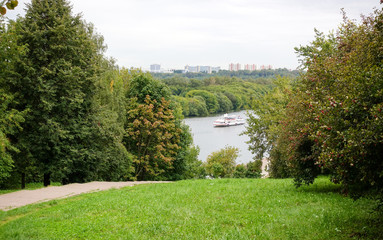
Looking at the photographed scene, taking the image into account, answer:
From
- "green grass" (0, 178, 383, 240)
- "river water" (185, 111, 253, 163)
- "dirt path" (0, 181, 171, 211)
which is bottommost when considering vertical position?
"river water" (185, 111, 253, 163)

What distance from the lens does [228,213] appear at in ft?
30.2

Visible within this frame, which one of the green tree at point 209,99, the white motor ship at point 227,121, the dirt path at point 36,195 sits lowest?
the white motor ship at point 227,121

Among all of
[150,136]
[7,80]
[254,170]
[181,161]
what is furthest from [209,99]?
[7,80]

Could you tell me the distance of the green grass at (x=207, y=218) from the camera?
24.0 ft

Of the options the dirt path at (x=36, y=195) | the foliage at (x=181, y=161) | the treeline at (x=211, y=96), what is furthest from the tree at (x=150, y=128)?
the treeline at (x=211, y=96)

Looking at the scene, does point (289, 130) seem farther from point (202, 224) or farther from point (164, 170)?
point (164, 170)

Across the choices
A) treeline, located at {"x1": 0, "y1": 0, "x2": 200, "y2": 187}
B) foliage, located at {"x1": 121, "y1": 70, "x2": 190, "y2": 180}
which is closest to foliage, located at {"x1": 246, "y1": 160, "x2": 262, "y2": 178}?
foliage, located at {"x1": 121, "y1": 70, "x2": 190, "y2": 180}

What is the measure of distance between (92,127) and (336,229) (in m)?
18.9

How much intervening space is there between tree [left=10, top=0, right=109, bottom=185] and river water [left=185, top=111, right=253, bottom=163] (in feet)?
126

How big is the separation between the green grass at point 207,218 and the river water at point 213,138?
4683cm

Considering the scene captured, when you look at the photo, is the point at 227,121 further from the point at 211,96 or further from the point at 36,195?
the point at 36,195

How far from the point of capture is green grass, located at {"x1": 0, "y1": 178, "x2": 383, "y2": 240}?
7324mm

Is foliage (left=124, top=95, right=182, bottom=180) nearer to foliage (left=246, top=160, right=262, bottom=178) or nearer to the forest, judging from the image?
the forest

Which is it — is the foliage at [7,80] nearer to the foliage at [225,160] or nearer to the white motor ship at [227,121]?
the foliage at [225,160]
